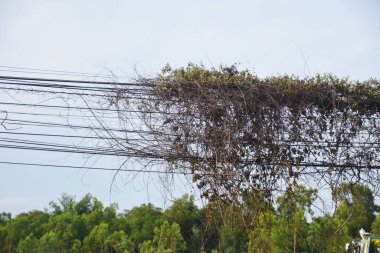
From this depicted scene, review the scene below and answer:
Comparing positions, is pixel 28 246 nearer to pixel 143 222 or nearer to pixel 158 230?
pixel 158 230

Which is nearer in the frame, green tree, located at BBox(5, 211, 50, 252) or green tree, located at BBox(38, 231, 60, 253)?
green tree, located at BBox(38, 231, 60, 253)

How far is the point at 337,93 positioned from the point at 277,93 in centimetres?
104

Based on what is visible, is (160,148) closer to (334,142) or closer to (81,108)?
(81,108)

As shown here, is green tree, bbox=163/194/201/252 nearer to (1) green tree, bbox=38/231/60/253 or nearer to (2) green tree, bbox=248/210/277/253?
(1) green tree, bbox=38/231/60/253

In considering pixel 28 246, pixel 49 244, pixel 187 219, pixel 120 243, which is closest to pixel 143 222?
pixel 187 219

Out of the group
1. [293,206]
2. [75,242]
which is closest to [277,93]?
[293,206]

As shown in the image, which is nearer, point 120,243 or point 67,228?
point 120,243

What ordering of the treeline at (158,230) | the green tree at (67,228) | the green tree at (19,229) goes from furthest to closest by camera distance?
the green tree at (19,229)
the green tree at (67,228)
the treeline at (158,230)

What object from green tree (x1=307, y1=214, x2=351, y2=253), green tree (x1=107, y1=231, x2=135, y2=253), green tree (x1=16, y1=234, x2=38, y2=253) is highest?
green tree (x1=307, y1=214, x2=351, y2=253)

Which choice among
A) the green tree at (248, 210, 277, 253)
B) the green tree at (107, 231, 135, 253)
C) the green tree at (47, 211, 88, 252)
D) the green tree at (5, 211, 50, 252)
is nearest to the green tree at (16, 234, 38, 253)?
the green tree at (47, 211, 88, 252)

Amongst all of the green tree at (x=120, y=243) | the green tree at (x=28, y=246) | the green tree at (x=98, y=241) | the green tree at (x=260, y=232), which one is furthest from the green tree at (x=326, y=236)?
the green tree at (x=28, y=246)

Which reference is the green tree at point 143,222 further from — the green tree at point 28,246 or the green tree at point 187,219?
the green tree at point 28,246

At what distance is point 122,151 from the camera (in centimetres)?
765

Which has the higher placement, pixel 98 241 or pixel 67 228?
pixel 67 228
